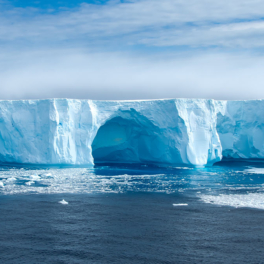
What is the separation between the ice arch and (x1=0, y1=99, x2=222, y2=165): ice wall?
7 centimetres

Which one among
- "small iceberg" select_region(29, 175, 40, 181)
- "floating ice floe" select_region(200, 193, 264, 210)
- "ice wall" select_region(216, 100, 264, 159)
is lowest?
"floating ice floe" select_region(200, 193, 264, 210)

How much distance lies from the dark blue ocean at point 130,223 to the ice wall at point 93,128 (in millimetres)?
7259

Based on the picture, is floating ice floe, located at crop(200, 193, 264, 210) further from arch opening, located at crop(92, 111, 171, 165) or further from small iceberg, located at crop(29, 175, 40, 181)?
arch opening, located at crop(92, 111, 171, 165)

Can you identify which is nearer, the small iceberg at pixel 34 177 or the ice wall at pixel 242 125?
the small iceberg at pixel 34 177

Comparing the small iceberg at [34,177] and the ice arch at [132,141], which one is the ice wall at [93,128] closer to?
the ice arch at [132,141]

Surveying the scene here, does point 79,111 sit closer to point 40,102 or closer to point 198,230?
point 40,102

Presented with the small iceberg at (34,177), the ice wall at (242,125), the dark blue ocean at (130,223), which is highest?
the ice wall at (242,125)

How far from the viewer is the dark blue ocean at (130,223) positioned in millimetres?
6293

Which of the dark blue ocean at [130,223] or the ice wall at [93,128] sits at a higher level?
the ice wall at [93,128]

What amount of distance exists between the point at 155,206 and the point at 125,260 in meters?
4.05

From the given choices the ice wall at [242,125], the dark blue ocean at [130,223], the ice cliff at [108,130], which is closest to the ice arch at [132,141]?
the ice cliff at [108,130]

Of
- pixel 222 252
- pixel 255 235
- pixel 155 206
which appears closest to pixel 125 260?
pixel 222 252

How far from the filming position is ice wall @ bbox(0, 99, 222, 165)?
2081cm

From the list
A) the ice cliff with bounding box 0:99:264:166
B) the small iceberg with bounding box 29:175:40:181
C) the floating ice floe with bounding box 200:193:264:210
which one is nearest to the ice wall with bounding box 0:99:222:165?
the ice cliff with bounding box 0:99:264:166
